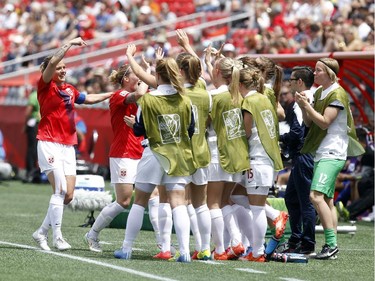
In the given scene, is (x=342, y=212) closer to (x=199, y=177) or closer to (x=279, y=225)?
(x=279, y=225)

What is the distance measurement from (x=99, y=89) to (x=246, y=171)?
14340 millimetres

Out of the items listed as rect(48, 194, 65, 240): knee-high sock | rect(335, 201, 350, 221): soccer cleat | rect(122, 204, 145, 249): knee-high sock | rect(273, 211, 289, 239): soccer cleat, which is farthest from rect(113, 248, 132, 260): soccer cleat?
rect(335, 201, 350, 221): soccer cleat

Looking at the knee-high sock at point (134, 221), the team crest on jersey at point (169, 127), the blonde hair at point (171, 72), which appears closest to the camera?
the blonde hair at point (171, 72)

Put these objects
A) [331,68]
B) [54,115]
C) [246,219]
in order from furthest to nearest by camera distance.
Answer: [54,115] → [331,68] → [246,219]

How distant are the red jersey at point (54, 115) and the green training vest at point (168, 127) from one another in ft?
4.78

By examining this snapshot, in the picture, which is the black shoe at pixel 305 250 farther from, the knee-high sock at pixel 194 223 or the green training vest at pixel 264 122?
the knee-high sock at pixel 194 223

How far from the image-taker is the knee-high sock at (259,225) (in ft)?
36.2

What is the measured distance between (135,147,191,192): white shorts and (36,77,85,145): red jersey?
1.38 meters

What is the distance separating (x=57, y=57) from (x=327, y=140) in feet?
9.25

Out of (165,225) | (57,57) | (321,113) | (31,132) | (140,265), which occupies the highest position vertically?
(57,57)

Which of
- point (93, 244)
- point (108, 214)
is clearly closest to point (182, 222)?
point (108, 214)

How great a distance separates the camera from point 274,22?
2673 cm

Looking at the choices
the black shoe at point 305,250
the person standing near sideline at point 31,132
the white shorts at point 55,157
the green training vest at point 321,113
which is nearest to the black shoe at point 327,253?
the black shoe at point 305,250

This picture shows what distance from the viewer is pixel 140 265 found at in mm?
10508
